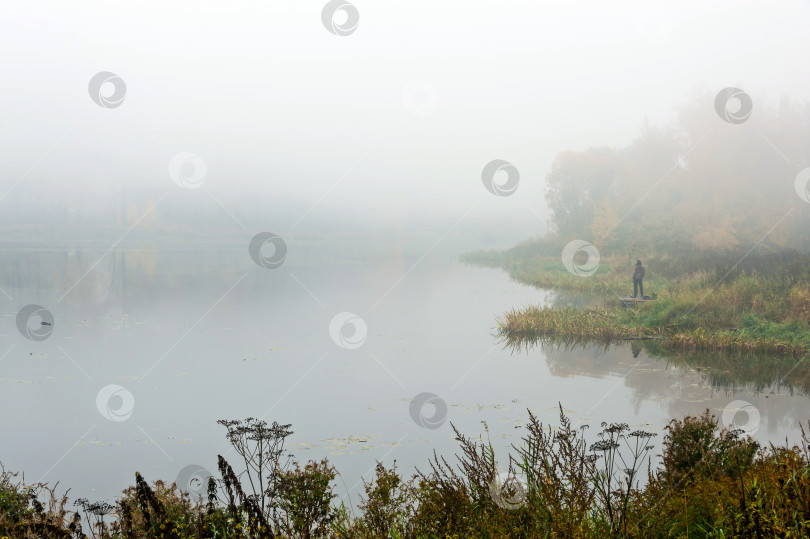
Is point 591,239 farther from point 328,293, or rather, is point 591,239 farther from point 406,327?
point 406,327

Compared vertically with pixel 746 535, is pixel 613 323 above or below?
above

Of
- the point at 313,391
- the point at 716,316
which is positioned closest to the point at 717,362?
the point at 716,316

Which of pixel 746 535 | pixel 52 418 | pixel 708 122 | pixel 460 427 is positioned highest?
pixel 708 122

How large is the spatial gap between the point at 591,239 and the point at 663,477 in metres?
53.6

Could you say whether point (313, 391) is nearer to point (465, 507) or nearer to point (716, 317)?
point (465, 507)

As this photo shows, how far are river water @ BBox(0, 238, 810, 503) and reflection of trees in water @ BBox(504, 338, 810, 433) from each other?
0.07 m

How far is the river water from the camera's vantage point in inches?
408

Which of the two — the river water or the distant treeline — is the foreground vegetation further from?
the distant treeline

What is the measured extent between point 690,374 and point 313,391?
382 inches

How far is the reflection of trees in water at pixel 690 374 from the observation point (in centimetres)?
1241

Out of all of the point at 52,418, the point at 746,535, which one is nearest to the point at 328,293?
the point at 52,418

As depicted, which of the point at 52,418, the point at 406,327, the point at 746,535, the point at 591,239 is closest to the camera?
the point at 746,535

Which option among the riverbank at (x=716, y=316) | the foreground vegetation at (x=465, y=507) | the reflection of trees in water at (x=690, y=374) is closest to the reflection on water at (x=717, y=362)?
the reflection of trees in water at (x=690, y=374)

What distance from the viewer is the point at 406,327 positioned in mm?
25156
